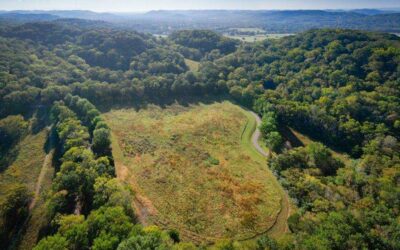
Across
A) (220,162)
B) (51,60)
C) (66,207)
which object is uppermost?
(51,60)

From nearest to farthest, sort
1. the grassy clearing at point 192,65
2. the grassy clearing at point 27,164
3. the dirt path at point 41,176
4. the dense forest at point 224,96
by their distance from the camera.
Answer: the dense forest at point 224,96, the dirt path at point 41,176, the grassy clearing at point 27,164, the grassy clearing at point 192,65

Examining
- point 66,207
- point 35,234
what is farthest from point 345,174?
point 35,234

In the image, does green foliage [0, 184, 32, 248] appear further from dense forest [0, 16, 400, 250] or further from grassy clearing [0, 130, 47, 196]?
grassy clearing [0, 130, 47, 196]

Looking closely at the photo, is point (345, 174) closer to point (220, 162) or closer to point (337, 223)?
point (337, 223)

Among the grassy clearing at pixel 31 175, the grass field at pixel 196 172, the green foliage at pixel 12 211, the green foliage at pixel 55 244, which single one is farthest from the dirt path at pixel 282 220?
the green foliage at pixel 12 211

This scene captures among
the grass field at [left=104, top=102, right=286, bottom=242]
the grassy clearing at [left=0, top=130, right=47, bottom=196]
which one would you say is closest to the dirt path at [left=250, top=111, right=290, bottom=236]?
the grass field at [left=104, top=102, right=286, bottom=242]

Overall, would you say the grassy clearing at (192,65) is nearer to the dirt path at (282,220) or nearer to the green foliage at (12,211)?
the dirt path at (282,220)

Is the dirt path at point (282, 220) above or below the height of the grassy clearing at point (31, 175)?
below
